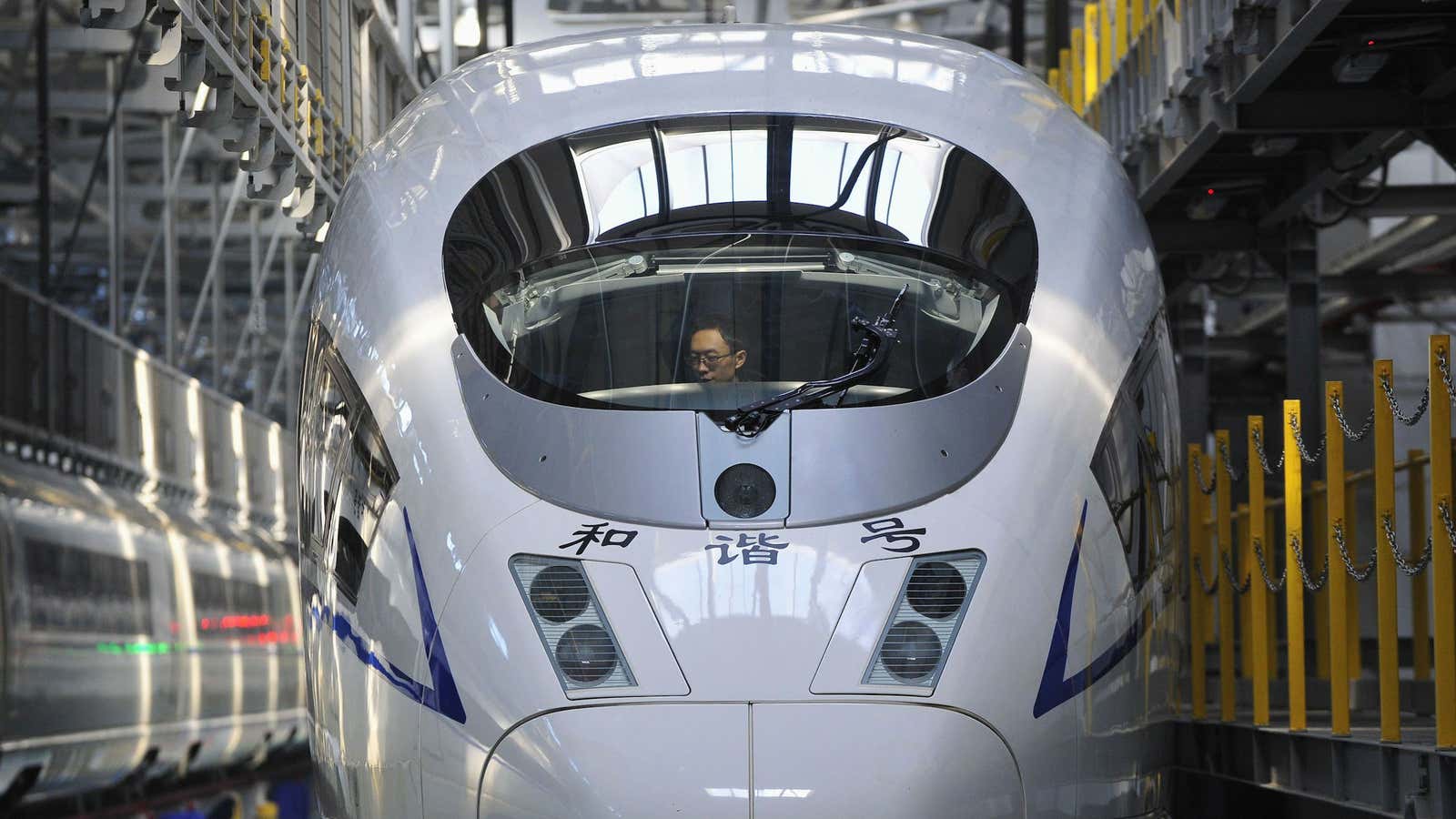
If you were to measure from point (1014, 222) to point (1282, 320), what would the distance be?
68.5 ft

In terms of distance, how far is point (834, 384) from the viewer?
16.6ft

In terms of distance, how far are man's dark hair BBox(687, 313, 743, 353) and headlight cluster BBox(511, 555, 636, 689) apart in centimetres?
81

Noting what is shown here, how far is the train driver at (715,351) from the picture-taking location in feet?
16.9

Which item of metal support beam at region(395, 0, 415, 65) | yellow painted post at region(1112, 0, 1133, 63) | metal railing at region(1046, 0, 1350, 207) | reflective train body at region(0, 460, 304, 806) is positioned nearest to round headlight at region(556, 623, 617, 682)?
metal railing at region(1046, 0, 1350, 207)

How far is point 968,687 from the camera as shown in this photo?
183 inches

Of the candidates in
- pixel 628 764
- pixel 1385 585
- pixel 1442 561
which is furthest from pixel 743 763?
pixel 1385 585

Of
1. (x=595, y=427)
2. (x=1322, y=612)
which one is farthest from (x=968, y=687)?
(x=1322, y=612)

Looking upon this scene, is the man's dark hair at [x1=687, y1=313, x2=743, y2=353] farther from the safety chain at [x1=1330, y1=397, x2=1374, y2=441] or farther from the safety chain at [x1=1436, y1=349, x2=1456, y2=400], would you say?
the safety chain at [x1=1330, y1=397, x2=1374, y2=441]

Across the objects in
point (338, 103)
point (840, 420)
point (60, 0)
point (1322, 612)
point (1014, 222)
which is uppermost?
point (60, 0)

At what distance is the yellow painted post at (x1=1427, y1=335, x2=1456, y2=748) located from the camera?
649cm

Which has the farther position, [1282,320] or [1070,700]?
[1282,320]

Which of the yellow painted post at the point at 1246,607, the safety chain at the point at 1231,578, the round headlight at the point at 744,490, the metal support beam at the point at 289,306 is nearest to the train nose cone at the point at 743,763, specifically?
the round headlight at the point at 744,490

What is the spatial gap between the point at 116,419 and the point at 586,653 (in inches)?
526

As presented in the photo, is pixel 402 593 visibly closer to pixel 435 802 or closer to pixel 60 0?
pixel 435 802
